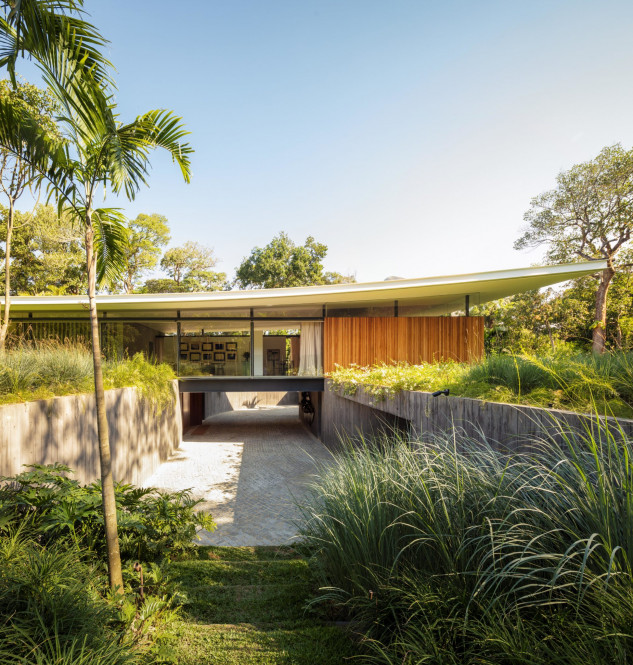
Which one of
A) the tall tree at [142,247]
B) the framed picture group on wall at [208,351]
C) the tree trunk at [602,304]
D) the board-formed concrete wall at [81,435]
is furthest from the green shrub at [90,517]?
the tall tree at [142,247]

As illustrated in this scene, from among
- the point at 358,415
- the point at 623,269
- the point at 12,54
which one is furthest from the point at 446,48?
the point at 623,269

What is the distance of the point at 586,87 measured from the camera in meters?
8.08

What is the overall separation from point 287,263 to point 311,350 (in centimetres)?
1361

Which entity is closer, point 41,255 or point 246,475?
point 246,475

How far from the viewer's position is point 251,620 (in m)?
2.46

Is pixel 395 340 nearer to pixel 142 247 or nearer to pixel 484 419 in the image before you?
A: pixel 484 419

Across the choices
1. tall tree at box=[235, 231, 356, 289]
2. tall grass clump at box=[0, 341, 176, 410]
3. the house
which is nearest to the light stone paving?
the house

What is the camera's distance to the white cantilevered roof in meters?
10.0

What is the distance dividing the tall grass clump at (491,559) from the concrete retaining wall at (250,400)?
59.8 feet

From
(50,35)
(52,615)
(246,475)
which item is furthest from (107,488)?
(246,475)

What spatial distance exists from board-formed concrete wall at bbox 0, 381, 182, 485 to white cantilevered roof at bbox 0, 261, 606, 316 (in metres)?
3.58

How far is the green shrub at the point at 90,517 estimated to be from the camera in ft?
9.21

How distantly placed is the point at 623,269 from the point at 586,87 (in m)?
9.59

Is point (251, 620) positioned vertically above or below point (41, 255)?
below
